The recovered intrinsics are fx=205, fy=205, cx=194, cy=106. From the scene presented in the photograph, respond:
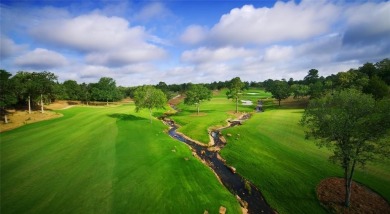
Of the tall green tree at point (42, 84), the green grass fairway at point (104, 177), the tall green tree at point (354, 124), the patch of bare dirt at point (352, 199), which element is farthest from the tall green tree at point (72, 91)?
the tall green tree at point (354, 124)

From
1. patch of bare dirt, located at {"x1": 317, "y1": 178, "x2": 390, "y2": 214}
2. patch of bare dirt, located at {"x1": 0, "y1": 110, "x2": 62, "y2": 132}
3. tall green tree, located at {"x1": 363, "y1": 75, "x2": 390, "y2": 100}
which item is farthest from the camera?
tall green tree, located at {"x1": 363, "y1": 75, "x2": 390, "y2": 100}

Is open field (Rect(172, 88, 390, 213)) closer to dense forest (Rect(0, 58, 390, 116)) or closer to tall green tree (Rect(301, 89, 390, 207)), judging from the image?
tall green tree (Rect(301, 89, 390, 207))

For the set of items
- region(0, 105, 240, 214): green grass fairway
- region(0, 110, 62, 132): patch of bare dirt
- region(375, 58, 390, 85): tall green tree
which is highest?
region(375, 58, 390, 85): tall green tree

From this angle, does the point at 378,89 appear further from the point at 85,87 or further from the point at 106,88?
the point at 85,87

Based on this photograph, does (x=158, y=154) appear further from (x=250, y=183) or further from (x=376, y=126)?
(x=376, y=126)

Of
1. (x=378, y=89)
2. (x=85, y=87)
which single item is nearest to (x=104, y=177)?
(x=378, y=89)

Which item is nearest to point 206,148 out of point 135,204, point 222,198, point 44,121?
point 222,198

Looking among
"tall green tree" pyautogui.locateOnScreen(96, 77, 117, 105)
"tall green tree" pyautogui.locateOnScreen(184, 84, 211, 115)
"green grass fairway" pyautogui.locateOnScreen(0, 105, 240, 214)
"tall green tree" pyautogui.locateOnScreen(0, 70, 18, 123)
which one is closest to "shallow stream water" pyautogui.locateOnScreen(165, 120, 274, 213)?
"green grass fairway" pyautogui.locateOnScreen(0, 105, 240, 214)

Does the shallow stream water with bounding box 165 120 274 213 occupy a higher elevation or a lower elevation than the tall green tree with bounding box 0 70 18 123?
lower
